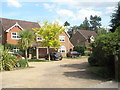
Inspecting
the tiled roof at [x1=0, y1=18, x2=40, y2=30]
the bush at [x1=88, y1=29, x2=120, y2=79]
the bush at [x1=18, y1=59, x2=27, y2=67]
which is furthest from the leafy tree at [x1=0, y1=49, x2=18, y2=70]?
the tiled roof at [x1=0, y1=18, x2=40, y2=30]

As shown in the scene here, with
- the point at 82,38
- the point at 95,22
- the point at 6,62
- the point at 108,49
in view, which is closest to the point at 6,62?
the point at 6,62

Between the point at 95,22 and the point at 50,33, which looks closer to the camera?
the point at 50,33

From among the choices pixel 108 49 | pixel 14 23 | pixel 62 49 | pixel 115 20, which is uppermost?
pixel 14 23

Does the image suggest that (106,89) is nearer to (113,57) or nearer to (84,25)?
(113,57)

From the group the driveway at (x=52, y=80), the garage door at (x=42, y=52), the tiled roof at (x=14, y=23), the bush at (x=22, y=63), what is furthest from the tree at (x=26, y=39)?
the garage door at (x=42, y=52)

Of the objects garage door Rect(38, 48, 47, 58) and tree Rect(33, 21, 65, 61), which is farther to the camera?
garage door Rect(38, 48, 47, 58)

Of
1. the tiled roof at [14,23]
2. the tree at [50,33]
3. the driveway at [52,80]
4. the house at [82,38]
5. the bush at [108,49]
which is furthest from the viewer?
the house at [82,38]

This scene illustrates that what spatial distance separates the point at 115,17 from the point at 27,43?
10.7m

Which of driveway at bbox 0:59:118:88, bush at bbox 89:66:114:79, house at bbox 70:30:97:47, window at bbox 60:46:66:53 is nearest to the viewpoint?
driveway at bbox 0:59:118:88

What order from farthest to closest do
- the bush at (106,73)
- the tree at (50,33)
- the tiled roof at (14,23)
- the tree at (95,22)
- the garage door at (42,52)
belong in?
the tree at (95,22)
the garage door at (42,52)
the tiled roof at (14,23)
the tree at (50,33)
the bush at (106,73)

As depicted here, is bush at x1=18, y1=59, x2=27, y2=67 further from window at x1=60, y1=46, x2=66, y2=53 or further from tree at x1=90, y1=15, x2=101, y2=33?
tree at x1=90, y1=15, x2=101, y2=33

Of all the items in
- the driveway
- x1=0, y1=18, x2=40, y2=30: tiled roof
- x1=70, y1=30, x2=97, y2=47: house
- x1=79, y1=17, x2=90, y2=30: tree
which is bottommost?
the driveway

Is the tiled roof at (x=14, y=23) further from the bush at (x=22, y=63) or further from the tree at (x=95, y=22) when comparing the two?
the tree at (x=95, y=22)

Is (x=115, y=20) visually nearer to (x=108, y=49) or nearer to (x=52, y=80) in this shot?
(x=108, y=49)
